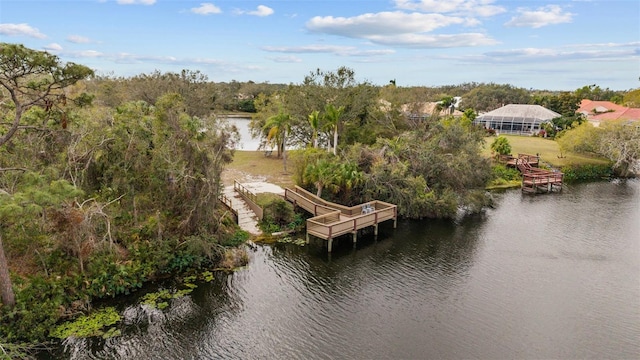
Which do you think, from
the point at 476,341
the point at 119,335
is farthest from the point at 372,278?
the point at 119,335

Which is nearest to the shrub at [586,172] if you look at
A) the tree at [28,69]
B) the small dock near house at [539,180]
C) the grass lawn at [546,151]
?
the grass lawn at [546,151]

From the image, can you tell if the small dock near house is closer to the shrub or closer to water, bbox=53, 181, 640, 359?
the shrub

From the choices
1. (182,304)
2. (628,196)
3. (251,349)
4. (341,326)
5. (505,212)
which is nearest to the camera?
(251,349)

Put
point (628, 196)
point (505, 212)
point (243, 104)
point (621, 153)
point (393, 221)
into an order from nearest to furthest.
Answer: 1. point (393, 221)
2. point (505, 212)
3. point (628, 196)
4. point (621, 153)
5. point (243, 104)

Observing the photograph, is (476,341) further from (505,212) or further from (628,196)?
(628,196)

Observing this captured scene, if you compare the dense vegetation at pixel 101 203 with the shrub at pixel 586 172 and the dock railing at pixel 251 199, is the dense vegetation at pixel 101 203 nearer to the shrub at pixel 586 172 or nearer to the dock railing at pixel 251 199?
the dock railing at pixel 251 199

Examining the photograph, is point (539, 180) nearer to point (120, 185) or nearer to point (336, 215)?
point (336, 215)

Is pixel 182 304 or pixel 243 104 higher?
pixel 243 104
